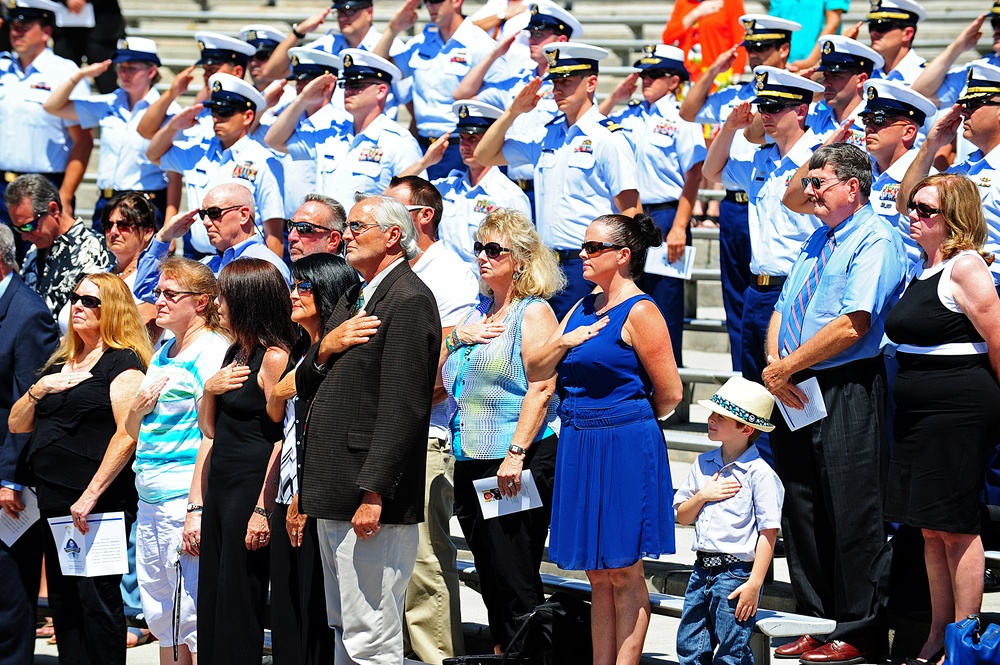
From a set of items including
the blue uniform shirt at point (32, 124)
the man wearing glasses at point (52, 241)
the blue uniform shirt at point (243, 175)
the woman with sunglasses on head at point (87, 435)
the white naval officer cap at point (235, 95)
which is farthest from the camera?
the blue uniform shirt at point (32, 124)

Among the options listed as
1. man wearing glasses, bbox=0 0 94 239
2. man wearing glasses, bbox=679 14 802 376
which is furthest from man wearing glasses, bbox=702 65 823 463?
man wearing glasses, bbox=0 0 94 239

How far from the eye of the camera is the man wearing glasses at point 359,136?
26.0 ft

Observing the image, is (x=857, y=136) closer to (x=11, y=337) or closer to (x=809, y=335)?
(x=809, y=335)

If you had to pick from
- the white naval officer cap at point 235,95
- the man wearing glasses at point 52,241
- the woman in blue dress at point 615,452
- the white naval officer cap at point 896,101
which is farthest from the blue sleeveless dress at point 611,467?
the white naval officer cap at point 235,95

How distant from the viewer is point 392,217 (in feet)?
15.4

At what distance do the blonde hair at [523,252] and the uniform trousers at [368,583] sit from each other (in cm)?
124

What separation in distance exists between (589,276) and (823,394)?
107 cm

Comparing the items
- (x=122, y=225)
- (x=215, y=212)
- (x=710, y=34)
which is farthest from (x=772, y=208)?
(x=710, y=34)

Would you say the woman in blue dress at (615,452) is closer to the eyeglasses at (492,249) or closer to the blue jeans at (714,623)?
the blue jeans at (714,623)

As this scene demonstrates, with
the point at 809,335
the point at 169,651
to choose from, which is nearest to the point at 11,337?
the point at 169,651

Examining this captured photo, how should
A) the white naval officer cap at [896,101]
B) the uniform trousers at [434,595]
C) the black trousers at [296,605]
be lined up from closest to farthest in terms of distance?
the black trousers at [296,605] → the uniform trousers at [434,595] → the white naval officer cap at [896,101]

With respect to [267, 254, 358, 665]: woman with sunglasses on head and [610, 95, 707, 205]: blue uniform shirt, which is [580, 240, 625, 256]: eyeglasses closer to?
[267, 254, 358, 665]: woman with sunglasses on head

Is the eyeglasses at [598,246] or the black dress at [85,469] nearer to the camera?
the eyeglasses at [598,246]

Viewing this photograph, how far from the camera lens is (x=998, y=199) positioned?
570 cm
